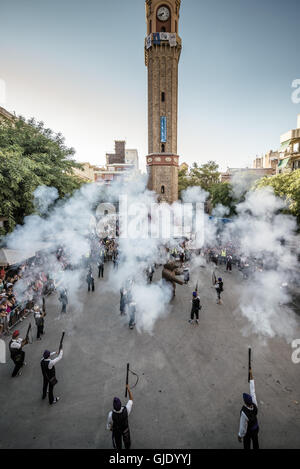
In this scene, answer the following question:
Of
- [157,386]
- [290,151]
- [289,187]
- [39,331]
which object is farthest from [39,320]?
[290,151]

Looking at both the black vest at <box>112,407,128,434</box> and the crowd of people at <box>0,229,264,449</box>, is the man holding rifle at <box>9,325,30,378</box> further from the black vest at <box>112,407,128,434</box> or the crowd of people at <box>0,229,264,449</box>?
the black vest at <box>112,407,128,434</box>

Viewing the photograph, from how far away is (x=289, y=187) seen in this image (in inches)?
530

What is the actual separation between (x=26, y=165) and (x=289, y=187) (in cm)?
1494

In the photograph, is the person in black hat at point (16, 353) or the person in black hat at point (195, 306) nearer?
the person in black hat at point (16, 353)

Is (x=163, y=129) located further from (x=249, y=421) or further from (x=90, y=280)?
(x=249, y=421)

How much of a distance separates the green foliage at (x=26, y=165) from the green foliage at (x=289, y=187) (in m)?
14.0

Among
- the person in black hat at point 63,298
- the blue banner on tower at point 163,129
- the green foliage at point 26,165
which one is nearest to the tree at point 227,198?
the blue banner on tower at point 163,129

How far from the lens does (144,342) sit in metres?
6.99

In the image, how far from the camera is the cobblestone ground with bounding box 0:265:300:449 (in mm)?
4188

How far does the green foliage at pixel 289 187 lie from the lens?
1283cm

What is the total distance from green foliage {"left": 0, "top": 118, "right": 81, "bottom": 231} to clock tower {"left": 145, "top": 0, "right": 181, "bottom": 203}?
1116 centimetres

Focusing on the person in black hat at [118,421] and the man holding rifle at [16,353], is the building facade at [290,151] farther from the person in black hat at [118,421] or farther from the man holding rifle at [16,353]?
the man holding rifle at [16,353]

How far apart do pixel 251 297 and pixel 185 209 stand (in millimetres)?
15224

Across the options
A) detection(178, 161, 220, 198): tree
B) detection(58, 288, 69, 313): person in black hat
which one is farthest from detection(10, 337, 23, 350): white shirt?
detection(178, 161, 220, 198): tree
